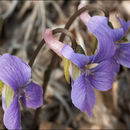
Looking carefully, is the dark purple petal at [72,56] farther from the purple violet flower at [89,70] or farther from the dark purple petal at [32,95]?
the dark purple petal at [32,95]

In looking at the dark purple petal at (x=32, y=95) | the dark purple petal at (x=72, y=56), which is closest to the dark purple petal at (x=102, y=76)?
the dark purple petal at (x=72, y=56)

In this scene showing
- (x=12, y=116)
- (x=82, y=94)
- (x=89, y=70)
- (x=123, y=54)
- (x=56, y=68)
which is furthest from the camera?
(x=56, y=68)

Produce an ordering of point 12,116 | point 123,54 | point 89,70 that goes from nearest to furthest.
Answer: point 12,116
point 89,70
point 123,54

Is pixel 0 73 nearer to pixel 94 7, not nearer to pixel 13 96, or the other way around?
pixel 13 96

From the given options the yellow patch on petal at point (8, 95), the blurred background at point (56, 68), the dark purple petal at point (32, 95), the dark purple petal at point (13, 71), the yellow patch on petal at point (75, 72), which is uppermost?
the dark purple petal at point (13, 71)

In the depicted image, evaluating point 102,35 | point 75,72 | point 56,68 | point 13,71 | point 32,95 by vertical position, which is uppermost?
point 102,35

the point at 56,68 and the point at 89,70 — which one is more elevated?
the point at 89,70

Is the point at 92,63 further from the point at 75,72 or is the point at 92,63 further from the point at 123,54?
the point at 123,54

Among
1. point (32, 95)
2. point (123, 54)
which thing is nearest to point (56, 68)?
point (123, 54)

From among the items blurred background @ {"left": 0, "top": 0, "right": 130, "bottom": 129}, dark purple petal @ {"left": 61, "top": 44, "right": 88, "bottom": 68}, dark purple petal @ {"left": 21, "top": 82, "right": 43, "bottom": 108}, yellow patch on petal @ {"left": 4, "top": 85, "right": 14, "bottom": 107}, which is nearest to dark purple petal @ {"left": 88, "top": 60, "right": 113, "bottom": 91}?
dark purple petal @ {"left": 61, "top": 44, "right": 88, "bottom": 68}
